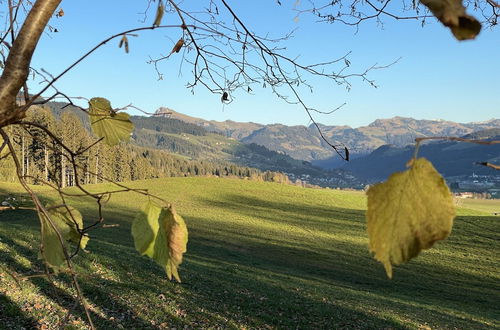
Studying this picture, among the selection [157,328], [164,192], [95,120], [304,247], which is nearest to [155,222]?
[95,120]

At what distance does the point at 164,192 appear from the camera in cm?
4812

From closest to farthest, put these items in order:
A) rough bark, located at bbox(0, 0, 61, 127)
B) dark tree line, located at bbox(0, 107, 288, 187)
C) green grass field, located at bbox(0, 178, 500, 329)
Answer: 1. rough bark, located at bbox(0, 0, 61, 127)
2. dark tree line, located at bbox(0, 107, 288, 187)
3. green grass field, located at bbox(0, 178, 500, 329)

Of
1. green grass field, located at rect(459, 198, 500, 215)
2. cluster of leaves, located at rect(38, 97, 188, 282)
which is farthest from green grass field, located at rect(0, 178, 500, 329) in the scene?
green grass field, located at rect(459, 198, 500, 215)

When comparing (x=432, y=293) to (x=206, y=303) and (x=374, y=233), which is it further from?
(x=374, y=233)

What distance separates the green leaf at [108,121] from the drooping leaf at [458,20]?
0.61 metres

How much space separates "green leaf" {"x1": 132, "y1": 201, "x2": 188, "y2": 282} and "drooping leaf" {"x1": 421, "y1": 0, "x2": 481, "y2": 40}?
1.39 feet

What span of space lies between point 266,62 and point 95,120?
0.81m

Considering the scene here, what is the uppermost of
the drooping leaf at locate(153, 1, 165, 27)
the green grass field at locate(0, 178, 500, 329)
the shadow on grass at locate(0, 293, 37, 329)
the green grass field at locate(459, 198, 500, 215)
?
the drooping leaf at locate(153, 1, 165, 27)

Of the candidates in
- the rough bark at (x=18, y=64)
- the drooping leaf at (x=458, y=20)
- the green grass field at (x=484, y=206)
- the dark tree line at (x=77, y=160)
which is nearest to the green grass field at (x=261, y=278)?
the dark tree line at (x=77, y=160)

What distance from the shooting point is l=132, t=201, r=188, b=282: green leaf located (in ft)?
1.92

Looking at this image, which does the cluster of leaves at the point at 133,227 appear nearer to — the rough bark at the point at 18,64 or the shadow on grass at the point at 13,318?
the rough bark at the point at 18,64

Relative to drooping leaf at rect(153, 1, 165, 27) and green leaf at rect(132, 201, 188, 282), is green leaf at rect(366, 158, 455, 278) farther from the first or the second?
drooping leaf at rect(153, 1, 165, 27)

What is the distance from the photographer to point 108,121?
81cm

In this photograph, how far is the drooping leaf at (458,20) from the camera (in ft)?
1.14
